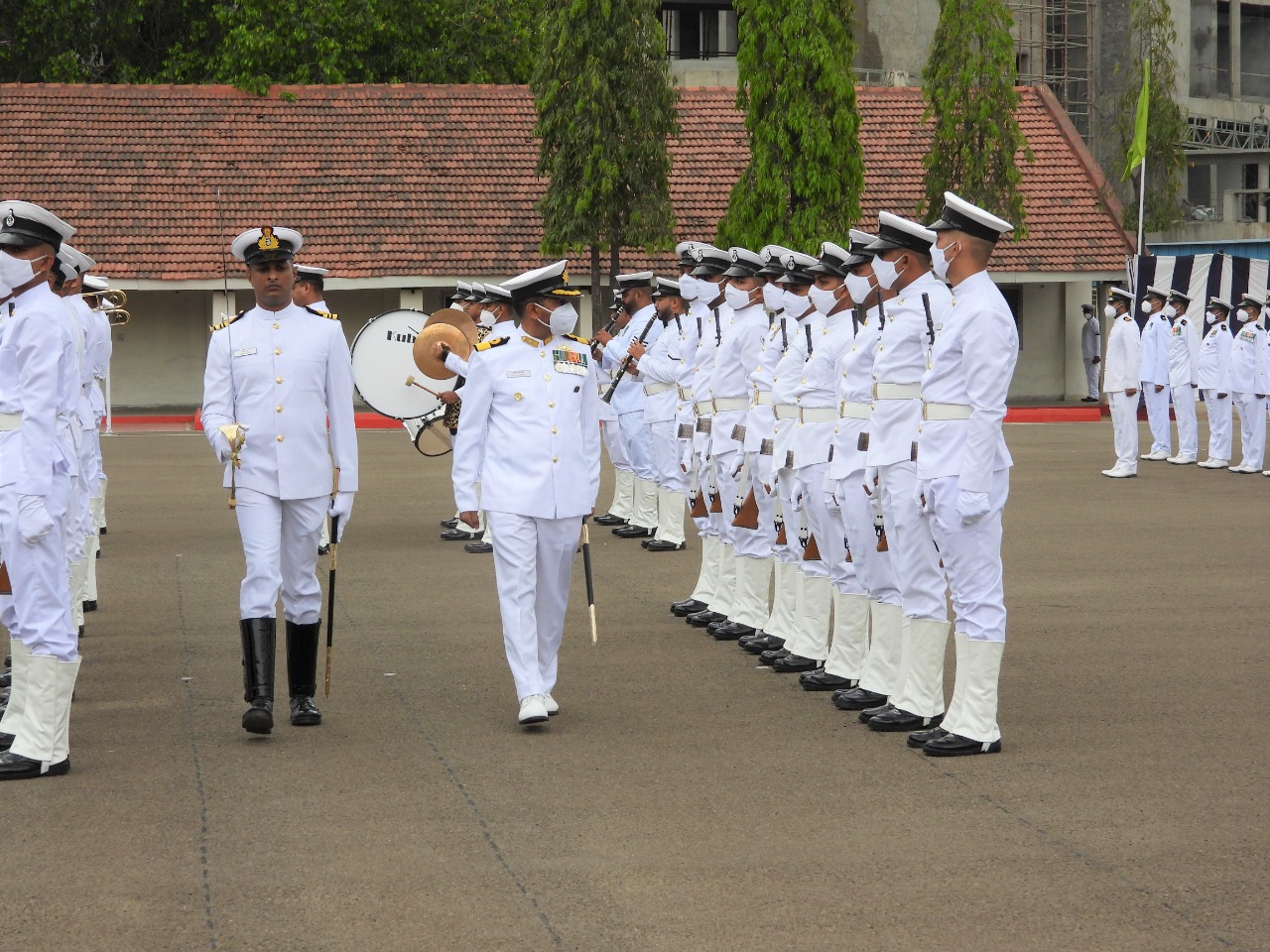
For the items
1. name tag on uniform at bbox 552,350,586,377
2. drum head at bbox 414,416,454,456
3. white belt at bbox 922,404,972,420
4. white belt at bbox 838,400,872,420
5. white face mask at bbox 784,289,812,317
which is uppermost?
white face mask at bbox 784,289,812,317

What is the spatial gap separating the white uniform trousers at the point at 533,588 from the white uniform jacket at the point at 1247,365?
1651 centimetres

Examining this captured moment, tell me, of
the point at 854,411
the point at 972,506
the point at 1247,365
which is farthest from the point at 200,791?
the point at 1247,365

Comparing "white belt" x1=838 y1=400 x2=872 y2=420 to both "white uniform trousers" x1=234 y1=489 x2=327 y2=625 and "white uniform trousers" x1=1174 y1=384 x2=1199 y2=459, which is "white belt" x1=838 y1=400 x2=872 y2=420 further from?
"white uniform trousers" x1=1174 y1=384 x2=1199 y2=459

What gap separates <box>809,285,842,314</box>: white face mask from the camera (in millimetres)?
9719

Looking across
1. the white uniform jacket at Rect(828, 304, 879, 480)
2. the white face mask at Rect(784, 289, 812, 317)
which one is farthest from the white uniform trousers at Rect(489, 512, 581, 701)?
the white face mask at Rect(784, 289, 812, 317)

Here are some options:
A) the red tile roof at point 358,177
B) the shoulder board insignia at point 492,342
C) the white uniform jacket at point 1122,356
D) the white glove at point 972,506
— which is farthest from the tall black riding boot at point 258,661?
the red tile roof at point 358,177

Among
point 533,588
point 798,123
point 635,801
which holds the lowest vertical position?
point 635,801

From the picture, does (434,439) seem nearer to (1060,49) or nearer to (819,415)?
(819,415)

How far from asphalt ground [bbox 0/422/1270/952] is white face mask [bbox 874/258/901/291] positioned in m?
2.09

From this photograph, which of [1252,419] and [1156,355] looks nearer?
[1252,419]

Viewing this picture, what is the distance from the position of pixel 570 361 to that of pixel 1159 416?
57.9 ft

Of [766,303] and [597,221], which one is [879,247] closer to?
[766,303]

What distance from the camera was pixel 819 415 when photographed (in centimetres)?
960

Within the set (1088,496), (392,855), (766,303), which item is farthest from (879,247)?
(1088,496)
